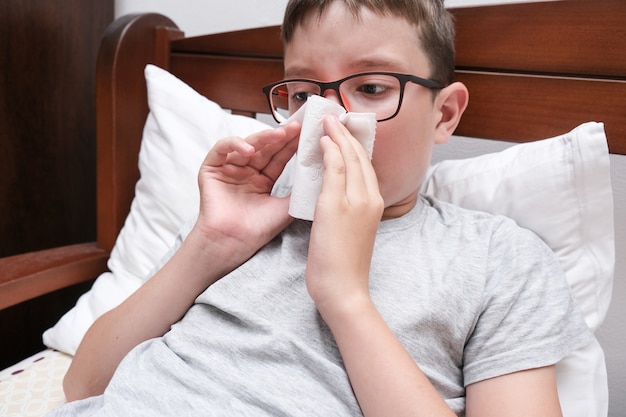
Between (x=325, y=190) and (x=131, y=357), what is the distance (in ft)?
1.10

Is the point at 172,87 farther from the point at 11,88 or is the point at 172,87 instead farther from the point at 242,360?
the point at 242,360

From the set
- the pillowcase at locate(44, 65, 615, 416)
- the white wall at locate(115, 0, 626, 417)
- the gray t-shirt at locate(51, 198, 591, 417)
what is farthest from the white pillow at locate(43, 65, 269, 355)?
the gray t-shirt at locate(51, 198, 591, 417)

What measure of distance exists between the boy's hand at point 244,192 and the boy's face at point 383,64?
0.11 meters

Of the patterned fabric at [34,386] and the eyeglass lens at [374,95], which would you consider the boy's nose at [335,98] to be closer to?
the eyeglass lens at [374,95]

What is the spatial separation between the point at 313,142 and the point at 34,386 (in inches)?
25.4

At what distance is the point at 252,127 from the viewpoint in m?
1.06

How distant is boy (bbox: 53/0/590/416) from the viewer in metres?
A: 0.61

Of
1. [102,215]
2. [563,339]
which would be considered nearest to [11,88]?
[102,215]

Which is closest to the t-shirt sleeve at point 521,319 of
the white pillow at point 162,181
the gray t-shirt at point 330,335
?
the gray t-shirt at point 330,335

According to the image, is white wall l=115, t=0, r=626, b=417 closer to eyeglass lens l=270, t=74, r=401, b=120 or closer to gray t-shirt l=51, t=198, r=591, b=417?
gray t-shirt l=51, t=198, r=591, b=417

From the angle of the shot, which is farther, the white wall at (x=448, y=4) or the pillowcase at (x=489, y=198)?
the white wall at (x=448, y=4)

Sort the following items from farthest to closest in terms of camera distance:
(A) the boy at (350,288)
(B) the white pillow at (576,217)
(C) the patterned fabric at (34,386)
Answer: (C) the patterned fabric at (34,386)
(B) the white pillow at (576,217)
(A) the boy at (350,288)

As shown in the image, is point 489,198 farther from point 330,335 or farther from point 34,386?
point 34,386

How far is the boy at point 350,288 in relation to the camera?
1.99ft
